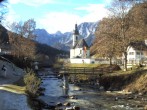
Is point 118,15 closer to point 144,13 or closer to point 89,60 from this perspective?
point 144,13

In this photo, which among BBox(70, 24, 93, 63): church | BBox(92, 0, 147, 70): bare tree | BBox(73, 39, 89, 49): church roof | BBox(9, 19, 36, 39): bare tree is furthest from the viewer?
BBox(73, 39, 89, 49): church roof

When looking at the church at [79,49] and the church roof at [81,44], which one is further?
the church roof at [81,44]

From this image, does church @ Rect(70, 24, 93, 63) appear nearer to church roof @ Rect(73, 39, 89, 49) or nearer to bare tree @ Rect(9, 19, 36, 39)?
church roof @ Rect(73, 39, 89, 49)

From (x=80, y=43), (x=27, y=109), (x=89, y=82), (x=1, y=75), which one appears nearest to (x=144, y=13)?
(x=89, y=82)

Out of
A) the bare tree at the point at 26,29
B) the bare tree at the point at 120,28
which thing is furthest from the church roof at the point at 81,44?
the bare tree at the point at 120,28

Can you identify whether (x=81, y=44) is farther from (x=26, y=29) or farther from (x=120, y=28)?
(x=120, y=28)

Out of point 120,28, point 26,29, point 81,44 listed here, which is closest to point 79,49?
point 81,44

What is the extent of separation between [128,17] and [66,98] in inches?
956

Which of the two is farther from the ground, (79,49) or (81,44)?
(81,44)

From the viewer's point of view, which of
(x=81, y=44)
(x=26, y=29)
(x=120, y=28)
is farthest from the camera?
(x=81, y=44)

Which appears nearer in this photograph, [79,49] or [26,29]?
[26,29]

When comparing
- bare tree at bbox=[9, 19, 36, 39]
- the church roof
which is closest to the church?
the church roof

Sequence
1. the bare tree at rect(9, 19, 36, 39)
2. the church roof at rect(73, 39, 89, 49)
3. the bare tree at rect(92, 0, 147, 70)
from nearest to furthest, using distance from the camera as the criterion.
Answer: the bare tree at rect(92, 0, 147, 70), the bare tree at rect(9, 19, 36, 39), the church roof at rect(73, 39, 89, 49)

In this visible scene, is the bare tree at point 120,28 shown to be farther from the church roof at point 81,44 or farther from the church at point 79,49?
the church roof at point 81,44
